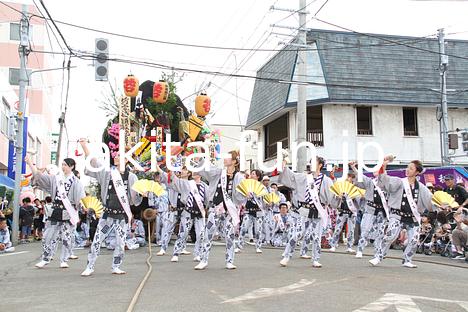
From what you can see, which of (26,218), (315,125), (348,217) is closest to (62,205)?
(348,217)

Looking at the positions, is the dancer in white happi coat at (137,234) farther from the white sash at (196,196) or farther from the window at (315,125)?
the window at (315,125)

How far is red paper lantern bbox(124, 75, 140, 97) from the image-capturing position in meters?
17.2

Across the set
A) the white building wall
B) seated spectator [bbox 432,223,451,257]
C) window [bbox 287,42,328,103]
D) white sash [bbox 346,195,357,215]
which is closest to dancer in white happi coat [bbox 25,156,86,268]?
white sash [bbox 346,195,357,215]

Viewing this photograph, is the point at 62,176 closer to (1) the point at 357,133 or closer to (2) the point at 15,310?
(2) the point at 15,310

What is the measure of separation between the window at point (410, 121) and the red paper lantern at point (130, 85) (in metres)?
12.9

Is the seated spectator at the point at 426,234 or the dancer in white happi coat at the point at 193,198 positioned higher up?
the dancer in white happi coat at the point at 193,198

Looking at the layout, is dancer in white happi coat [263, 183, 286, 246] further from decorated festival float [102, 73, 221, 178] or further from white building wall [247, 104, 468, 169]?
white building wall [247, 104, 468, 169]

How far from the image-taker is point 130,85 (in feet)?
56.4

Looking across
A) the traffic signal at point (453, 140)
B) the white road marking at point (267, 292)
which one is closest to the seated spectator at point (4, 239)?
the white road marking at point (267, 292)

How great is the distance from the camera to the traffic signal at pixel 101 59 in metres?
13.0

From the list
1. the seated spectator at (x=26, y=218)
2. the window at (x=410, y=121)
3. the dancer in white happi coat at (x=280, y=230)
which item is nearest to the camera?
the dancer in white happi coat at (x=280, y=230)

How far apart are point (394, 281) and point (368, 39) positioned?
1869 centimetres

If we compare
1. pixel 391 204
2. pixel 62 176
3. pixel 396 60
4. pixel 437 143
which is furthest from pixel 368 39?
pixel 62 176

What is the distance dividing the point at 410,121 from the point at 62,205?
18792 millimetres
